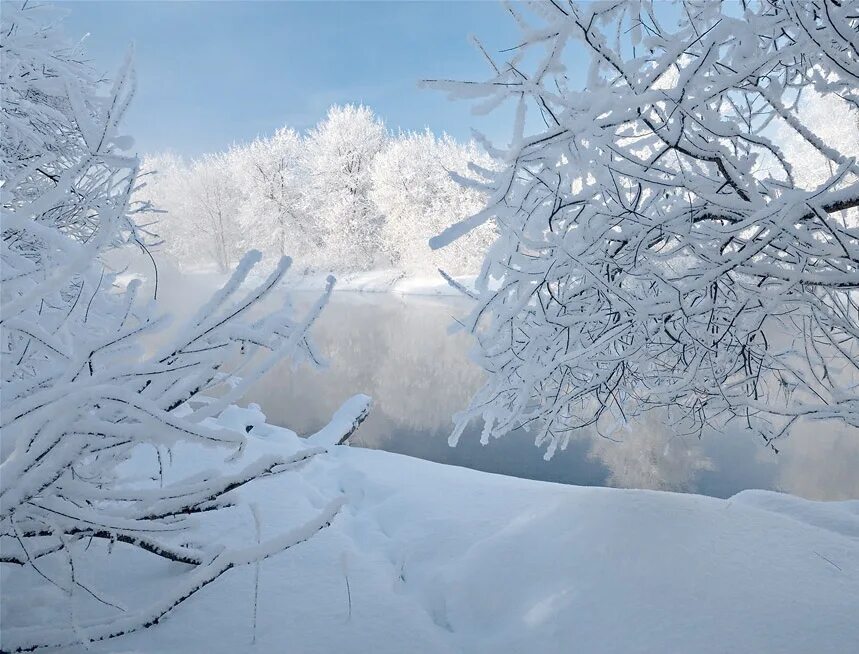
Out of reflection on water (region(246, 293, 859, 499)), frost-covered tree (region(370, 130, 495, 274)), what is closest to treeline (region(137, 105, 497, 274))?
frost-covered tree (region(370, 130, 495, 274))

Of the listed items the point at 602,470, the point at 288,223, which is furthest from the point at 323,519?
the point at 288,223

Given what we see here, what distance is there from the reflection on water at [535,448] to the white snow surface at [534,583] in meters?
1.67

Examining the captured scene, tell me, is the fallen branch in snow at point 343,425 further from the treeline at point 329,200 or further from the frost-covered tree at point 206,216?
the frost-covered tree at point 206,216

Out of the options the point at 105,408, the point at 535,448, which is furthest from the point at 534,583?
the point at 535,448

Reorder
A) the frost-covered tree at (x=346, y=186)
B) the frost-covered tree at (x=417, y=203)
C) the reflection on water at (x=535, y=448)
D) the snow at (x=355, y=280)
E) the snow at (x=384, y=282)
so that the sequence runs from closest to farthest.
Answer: the reflection on water at (x=535, y=448) < the snow at (x=384, y=282) < the snow at (x=355, y=280) < the frost-covered tree at (x=417, y=203) < the frost-covered tree at (x=346, y=186)

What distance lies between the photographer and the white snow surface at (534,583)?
183 centimetres

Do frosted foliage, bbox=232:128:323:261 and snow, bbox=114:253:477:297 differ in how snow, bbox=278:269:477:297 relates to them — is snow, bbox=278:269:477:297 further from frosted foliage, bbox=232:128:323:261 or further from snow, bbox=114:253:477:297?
frosted foliage, bbox=232:128:323:261

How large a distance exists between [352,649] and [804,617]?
5.81 ft

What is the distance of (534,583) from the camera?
92.6 inches

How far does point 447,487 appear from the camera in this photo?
402 cm

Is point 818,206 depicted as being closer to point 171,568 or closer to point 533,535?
point 533,535

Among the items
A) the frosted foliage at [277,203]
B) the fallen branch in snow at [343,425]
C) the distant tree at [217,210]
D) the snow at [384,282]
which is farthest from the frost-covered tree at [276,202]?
the fallen branch in snow at [343,425]

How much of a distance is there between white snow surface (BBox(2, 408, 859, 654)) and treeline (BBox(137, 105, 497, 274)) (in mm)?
30167

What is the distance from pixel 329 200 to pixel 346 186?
181 centimetres
